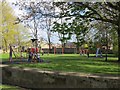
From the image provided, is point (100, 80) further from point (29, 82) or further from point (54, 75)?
point (29, 82)

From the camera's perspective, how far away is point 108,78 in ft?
36.7

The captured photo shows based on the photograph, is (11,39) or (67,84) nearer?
(67,84)

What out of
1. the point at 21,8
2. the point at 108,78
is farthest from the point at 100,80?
the point at 21,8

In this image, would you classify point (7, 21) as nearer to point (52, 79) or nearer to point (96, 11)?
point (96, 11)

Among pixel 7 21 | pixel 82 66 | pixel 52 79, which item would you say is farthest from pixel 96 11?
pixel 7 21

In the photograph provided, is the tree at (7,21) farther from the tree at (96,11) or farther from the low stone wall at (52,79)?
the low stone wall at (52,79)

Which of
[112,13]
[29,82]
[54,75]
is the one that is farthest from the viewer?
[112,13]

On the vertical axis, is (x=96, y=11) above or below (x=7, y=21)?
below

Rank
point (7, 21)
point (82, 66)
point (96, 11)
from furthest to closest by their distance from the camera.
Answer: point (7, 21)
point (96, 11)
point (82, 66)

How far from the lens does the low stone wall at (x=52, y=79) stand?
36.9 ft

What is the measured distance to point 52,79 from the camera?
12.8m

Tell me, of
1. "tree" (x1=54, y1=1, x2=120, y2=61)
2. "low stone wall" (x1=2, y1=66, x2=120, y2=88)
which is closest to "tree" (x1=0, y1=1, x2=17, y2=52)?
"tree" (x1=54, y1=1, x2=120, y2=61)

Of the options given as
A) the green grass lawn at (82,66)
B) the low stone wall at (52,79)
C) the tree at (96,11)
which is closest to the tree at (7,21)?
the tree at (96,11)

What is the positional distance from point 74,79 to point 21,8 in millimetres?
10411
